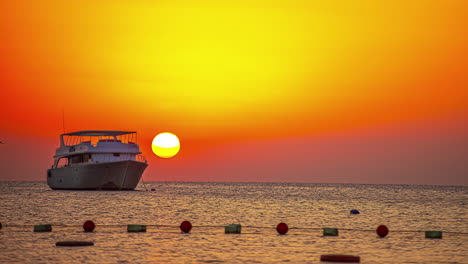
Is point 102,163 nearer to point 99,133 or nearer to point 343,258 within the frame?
point 99,133

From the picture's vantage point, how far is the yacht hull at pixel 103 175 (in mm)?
112938

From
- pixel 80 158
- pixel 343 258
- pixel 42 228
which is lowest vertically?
pixel 343 258


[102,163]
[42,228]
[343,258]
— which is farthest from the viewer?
[102,163]

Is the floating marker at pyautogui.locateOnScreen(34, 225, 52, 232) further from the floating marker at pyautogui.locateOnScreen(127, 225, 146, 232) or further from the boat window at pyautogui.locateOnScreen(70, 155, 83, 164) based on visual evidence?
the boat window at pyautogui.locateOnScreen(70, 155, 83, 164)

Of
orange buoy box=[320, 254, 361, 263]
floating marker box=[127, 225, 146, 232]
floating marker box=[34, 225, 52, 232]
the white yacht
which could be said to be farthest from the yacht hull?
orange buoy box=[320, 254, 361, 263]

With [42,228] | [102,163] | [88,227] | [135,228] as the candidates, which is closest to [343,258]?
[135,228]

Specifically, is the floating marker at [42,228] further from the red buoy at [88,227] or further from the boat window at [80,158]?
the boat window at [80,158]

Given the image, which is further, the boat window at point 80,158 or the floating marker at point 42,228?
the boat window at point 80,158

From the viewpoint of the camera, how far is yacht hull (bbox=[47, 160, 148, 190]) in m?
113

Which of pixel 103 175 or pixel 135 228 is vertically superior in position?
pixel 103 175

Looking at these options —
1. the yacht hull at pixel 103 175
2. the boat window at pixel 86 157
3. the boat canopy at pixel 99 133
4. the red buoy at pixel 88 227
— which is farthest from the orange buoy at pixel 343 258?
the boat window at pixel 86 157

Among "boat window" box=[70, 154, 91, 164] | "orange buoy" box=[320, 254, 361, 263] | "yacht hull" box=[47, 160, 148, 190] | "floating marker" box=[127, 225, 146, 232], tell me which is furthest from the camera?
"boat window" box=[70, 154, 91, 164]

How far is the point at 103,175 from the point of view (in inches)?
4540

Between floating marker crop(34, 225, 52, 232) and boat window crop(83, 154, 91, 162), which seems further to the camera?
boat window crop(83, 154, 91, 162)
